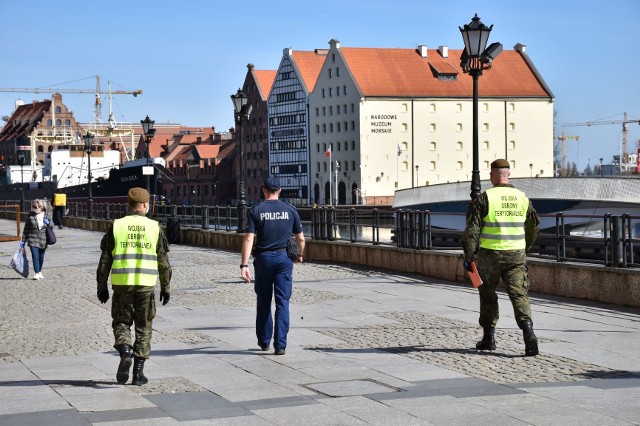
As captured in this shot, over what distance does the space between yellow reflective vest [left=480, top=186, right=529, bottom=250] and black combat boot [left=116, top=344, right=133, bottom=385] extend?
353 centimetres

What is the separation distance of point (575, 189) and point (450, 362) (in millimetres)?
49617

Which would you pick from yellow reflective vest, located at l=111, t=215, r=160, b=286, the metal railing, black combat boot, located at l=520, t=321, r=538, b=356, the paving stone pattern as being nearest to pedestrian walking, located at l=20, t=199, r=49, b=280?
the metal railing

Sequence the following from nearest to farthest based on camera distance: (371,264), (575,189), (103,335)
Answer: (103,335), (371,264), (575,189)

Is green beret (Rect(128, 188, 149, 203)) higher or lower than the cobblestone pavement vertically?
higher

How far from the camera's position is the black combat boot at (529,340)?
34.4 ft

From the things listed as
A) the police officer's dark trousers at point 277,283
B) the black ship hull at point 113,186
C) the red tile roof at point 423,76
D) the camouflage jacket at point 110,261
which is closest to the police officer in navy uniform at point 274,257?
the police officer's dark trousers at point 277,283

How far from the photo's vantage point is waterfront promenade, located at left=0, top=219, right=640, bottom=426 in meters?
7.92

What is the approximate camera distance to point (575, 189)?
192 ft

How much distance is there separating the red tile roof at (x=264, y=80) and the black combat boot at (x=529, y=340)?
13099 cm

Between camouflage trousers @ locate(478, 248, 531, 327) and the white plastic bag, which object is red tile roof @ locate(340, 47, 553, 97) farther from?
camouflage trousers @ locate(478, 248, 531, 327)

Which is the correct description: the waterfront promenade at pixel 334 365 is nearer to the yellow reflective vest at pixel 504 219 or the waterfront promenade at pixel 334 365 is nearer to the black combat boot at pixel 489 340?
the black combat boot at pixel 489 340

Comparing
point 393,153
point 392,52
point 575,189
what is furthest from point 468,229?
point 392,52

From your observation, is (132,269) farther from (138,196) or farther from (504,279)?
(504,279)

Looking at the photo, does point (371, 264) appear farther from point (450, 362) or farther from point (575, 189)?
point (575, 189)
